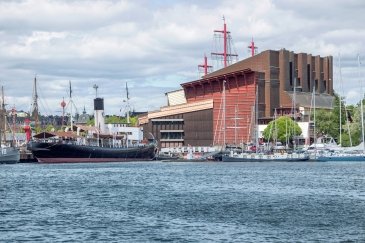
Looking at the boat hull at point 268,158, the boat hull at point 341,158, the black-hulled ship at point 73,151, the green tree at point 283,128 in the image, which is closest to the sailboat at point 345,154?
the boat hull at point 341,158

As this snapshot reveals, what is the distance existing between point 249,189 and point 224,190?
263 cm

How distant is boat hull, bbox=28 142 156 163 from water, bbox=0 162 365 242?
3243 inches

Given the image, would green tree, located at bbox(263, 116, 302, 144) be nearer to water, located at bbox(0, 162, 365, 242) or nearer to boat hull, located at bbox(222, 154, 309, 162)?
boat hull, located at bbox(222, 154, 309, 162)

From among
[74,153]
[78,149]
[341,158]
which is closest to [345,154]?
[341,158]

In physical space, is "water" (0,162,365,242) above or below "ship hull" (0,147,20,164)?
below

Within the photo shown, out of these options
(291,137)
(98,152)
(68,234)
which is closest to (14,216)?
(68,234)

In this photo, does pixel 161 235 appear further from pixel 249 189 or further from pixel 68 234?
pixel 249 189

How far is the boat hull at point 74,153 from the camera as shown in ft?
567

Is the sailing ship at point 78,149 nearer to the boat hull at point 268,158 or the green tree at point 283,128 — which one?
the green tree at point 283,128

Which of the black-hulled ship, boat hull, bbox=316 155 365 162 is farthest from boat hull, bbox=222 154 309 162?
the black-hulled ship

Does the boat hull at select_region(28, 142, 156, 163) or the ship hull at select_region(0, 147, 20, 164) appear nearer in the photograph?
the ship hull at select_region(0, 147, 20, 164)

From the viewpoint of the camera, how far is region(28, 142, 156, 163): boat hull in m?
173

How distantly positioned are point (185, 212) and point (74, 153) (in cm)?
12226

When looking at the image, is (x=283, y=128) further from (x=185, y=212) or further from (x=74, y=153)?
(x=185, y=212)
